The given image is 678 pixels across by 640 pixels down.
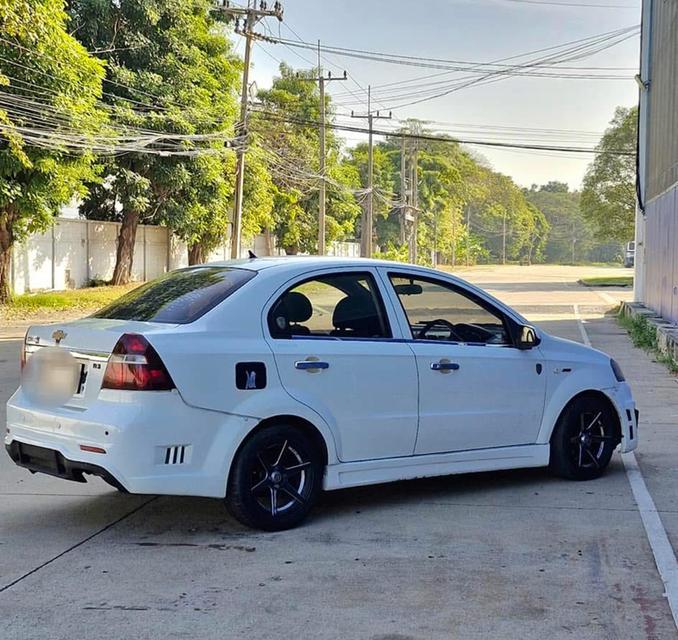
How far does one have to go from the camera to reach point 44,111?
23.1 meters

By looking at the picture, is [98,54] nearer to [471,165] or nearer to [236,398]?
[236,398]

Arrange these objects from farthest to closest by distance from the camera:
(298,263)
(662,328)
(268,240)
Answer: (268,240), (662,328), (298,263)

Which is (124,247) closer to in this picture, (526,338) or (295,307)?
(526,338)

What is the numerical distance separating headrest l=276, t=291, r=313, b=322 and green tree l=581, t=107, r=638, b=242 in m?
53.2

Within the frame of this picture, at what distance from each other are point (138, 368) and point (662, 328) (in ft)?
48.8

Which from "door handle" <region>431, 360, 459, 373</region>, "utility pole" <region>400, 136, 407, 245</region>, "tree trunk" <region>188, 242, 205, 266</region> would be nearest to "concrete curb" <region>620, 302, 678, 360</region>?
"door handle" <region>431, 360, 459, 373</region>

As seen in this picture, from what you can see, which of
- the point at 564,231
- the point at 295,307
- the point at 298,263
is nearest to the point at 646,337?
the point at 298,263

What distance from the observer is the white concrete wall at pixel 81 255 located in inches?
1240

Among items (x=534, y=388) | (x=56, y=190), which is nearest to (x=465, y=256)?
(x=56, y=190)

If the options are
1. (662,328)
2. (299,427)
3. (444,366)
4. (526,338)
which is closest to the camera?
(299,427)

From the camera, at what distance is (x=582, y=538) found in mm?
5457

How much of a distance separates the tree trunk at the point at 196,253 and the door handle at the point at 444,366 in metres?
36.8

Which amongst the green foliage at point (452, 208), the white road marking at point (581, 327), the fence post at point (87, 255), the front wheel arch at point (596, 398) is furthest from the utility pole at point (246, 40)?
the green foliage at point (452, 208)

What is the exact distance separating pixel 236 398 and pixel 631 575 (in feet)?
7.71
